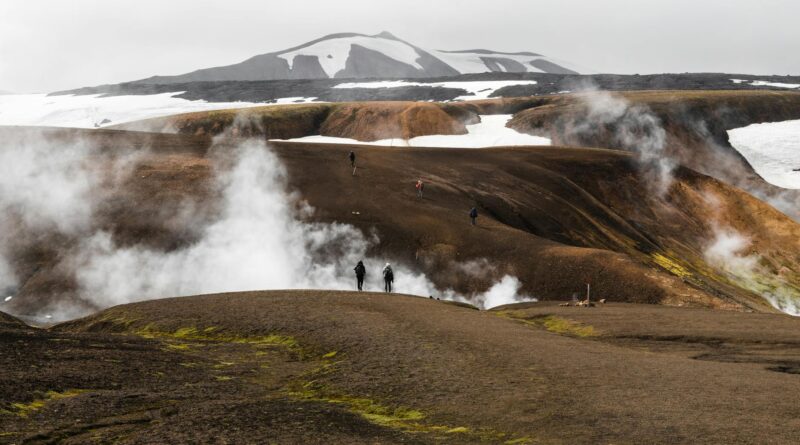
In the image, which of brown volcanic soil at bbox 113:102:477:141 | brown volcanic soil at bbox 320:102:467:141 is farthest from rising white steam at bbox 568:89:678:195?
brown volcanic soil at bbox 320:102:467:141

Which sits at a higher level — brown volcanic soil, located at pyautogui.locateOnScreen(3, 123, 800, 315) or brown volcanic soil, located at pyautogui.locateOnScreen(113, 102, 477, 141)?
brown volcanic soil, located at pyautogui.locateOnScreen(113, 102, 477, 141)

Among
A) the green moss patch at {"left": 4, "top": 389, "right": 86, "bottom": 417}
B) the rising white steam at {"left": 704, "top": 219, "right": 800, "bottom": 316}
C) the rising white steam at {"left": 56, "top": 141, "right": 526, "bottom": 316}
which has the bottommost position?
the rising white steam at {"left": 704, "top": 219, "right": 800, "bottom": 316}

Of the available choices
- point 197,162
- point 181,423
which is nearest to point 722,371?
point 181,423

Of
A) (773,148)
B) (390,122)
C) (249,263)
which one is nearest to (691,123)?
(773,148)

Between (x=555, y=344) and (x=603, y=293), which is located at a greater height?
(x=555, y=344)

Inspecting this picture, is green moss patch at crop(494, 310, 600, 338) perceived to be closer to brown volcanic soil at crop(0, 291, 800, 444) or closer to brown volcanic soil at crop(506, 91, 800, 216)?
brown volcanic soil at crop(0, 291, 800, 444)

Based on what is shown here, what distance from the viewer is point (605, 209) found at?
3383 inches

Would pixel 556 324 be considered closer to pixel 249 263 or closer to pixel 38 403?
pixel 38 403

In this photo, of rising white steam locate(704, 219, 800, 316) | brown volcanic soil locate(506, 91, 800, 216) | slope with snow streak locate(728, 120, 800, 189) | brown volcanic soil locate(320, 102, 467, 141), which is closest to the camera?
rising white steam locate(704, 219, 800, 316)

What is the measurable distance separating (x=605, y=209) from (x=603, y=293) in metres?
34.6

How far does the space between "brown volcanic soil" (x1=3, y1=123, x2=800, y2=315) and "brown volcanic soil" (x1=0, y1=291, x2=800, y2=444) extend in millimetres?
22258

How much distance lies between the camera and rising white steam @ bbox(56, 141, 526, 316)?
56094 mm

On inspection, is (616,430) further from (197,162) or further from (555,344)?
(197,162)

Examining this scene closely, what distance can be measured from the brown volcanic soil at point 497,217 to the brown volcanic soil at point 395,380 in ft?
73.0
